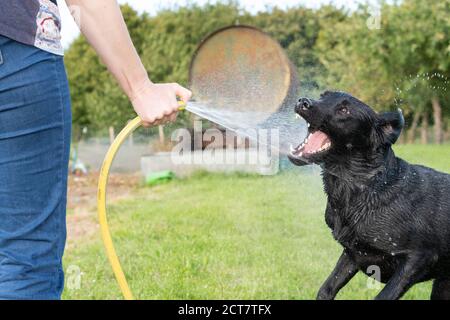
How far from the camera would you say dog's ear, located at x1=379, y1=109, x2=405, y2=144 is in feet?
8.70

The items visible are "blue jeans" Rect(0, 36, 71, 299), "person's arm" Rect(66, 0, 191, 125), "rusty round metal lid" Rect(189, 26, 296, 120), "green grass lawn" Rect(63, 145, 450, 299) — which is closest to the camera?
"blue jeans" Rect(0, 36, 71, 299)

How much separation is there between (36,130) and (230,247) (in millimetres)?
3643

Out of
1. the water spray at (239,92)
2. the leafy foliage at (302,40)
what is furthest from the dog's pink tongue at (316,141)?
the leafy foliage at (302,40)

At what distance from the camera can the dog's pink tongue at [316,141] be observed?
106 inches

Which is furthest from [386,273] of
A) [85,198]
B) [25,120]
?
[85,198]

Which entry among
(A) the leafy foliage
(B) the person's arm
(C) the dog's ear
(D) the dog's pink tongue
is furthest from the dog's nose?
(A) the leafy foliage

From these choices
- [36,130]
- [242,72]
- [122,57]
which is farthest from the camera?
[242,72]

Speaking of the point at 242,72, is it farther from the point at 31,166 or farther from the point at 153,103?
the point at 31,166

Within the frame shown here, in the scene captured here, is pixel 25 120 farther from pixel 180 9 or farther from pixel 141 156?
pixel 180 9

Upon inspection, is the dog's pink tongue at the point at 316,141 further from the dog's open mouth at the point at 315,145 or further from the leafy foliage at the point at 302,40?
the leafy foliage at the point at 302,40

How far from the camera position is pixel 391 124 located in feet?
8.77

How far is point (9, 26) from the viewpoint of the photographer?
187cm

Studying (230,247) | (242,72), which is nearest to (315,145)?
(242,72)

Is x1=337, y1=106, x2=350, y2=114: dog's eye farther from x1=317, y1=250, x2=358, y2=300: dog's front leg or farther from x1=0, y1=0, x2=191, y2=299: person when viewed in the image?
x1=0, y1=0, x2=191, y2=299: person
